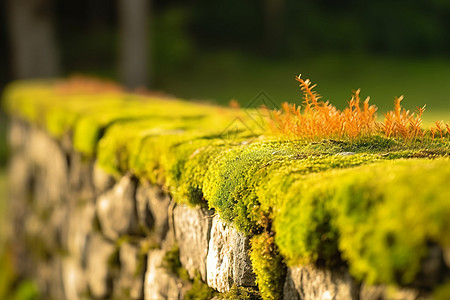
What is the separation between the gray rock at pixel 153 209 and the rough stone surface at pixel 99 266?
552mm

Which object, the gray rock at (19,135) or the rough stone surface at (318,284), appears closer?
the rough stone surface at (318,284)

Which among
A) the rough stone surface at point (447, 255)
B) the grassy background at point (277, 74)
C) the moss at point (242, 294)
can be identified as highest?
the grassy background at point (277, 74)

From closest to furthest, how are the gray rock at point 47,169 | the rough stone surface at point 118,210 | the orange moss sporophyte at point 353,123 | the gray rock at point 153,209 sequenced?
the orange moss sporophyte at point 353,123
the gray rock at point 153,209
the rough stone surface at point 118,210
the gray rock at point 47,169

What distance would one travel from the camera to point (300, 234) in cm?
152

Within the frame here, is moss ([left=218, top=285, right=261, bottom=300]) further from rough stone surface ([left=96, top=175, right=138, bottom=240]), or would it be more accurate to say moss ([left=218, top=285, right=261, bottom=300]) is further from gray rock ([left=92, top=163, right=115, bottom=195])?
gray rock ([left=92, top=163, right=115, bottom=195])

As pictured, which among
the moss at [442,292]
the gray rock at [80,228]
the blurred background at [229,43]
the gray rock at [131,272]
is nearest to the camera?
the moss at [442,292]

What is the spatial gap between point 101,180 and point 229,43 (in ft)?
67.2

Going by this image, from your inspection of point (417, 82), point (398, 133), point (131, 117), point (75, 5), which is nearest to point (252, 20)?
point (75, 5)

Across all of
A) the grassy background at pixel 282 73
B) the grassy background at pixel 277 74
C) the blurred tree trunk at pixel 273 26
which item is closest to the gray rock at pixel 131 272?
the grassy background at pixel 277 74

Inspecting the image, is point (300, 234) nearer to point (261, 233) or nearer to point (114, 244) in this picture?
point (261, 233)

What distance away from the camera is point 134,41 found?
51.0 ft

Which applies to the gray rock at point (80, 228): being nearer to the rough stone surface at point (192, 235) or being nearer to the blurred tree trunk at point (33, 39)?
the rough stone surface at point (192, 235)

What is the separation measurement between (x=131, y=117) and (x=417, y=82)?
1441 centimetres

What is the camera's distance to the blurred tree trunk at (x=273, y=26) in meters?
22.6
